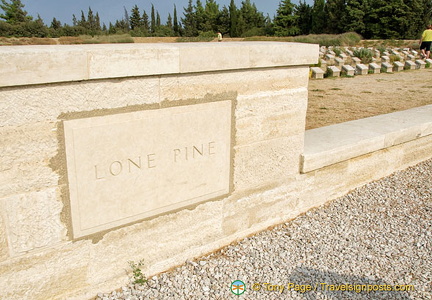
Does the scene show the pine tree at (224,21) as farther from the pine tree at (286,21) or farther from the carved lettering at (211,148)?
the carved lettering at (211,148)

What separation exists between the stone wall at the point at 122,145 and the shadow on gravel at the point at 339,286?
67 centimetres

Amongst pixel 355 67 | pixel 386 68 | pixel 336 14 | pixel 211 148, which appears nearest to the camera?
pixel 211 148

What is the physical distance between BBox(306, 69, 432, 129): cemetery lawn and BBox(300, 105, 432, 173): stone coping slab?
47.0 inches

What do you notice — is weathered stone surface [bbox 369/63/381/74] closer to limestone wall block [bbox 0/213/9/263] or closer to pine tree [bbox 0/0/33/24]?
limestone wall block [bbox 0/213/9/263]

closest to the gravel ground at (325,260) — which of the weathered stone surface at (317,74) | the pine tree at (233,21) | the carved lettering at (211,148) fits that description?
the carved lettering at (211,148)

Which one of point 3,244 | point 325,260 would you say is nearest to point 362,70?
point 325,260

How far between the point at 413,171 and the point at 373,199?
1.15 m

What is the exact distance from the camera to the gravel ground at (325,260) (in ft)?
9.19

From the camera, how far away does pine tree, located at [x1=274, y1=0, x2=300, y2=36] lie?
53.4m

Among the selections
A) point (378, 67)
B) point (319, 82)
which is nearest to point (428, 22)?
point (378, 67)

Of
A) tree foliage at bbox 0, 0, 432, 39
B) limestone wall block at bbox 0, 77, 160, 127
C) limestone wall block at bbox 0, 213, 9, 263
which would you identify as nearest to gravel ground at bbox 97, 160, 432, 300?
limestone wall block at bbox 0, 213, 9, 263

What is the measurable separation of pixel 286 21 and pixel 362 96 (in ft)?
159

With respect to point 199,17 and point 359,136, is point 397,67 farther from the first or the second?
point 199,17

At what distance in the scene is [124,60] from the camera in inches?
92.3
